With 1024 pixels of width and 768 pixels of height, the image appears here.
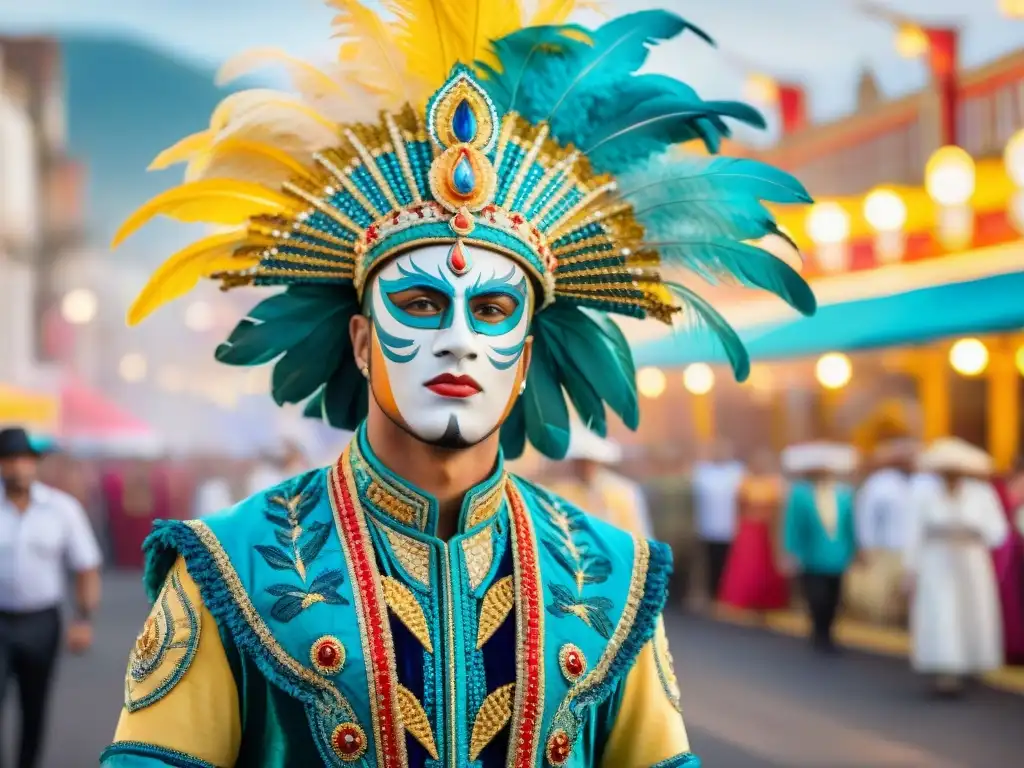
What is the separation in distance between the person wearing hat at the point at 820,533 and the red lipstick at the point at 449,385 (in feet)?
37.0

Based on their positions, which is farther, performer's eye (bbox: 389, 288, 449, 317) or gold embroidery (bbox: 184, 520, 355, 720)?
performer's eye (bbox: 389, 288, 449, 317)

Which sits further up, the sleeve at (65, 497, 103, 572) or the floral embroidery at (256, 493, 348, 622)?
the floral embroidery at (256, 493, 348, 622)

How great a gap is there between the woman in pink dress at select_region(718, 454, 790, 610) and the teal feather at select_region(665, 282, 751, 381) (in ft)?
42.2

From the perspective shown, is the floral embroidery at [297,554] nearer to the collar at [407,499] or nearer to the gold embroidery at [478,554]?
the collar at [407,499]

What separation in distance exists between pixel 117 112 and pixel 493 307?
305ft

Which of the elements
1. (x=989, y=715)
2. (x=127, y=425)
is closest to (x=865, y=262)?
(x=989, y=715)

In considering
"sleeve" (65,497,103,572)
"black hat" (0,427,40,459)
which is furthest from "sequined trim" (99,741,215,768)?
"sleeve" (65,497,103,572)

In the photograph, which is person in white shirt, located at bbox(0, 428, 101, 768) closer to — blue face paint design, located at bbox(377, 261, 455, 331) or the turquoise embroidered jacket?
the turquoise embroidered jacket

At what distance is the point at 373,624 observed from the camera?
133 inches

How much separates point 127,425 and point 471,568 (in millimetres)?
29343

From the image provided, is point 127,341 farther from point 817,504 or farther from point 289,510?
point 289,510

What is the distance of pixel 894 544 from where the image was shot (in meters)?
14.6

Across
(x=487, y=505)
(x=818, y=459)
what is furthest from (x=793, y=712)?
(x=487, y=505)

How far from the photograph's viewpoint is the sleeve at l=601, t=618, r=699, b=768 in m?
3.53
